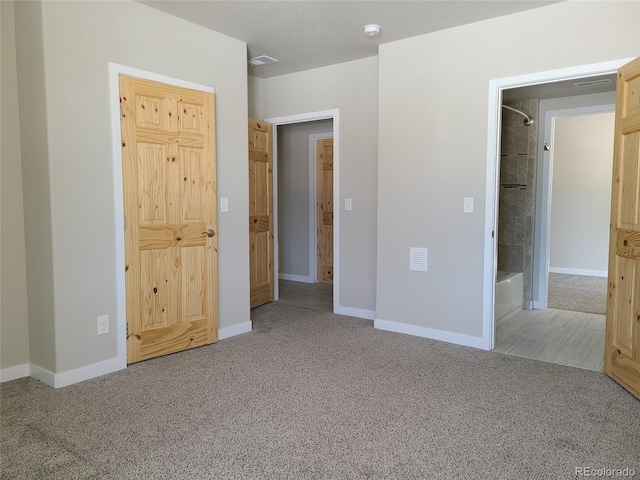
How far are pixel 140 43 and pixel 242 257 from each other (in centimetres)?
185

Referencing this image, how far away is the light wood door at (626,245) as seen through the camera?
2668mm

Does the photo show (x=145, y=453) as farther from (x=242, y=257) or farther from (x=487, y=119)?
(x=487, y=119)

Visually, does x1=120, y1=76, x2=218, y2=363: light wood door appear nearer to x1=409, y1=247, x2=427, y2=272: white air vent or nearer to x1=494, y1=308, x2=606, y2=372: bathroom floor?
x1=409, y1=247, x2=427, y2=272: white air vent

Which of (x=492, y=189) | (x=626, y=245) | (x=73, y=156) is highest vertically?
(x=73, y=156)

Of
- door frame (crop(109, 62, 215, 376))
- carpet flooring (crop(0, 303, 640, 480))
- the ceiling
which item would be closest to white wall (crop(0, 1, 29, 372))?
carpet flooring (crop(0, 303, 640, 480))

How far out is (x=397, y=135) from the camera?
3939mm

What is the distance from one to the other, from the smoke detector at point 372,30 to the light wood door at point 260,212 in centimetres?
163

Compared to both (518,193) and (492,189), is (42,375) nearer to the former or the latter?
A: (492,189)

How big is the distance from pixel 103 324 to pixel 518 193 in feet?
14.3

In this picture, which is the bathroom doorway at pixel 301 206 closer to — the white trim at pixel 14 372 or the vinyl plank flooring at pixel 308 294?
the vinyl plank flooring at pixel 308 294

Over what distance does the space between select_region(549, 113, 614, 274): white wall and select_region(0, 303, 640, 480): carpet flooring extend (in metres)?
4.58

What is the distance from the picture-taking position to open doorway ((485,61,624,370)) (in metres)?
3.39

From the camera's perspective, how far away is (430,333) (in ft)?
12.6

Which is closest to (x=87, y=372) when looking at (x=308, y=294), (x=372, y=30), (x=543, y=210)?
(x=308, y=294)
